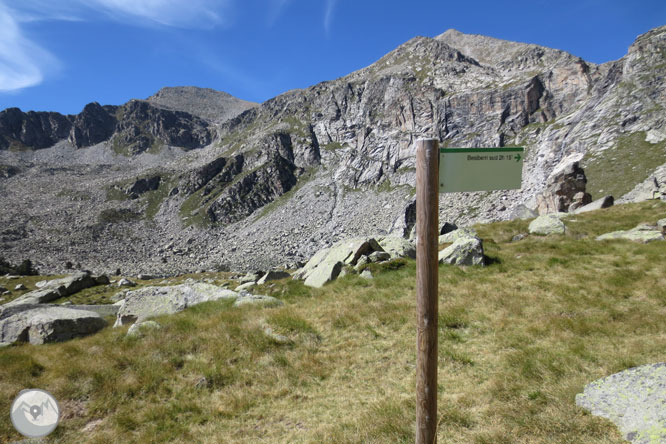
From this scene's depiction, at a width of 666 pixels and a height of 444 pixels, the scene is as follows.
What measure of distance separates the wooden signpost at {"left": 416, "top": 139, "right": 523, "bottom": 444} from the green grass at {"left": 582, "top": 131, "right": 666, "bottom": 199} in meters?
85.3

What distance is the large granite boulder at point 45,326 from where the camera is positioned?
1170 centimetres

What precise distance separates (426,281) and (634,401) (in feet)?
13.7

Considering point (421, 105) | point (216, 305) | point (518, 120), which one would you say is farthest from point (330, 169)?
point (216, 305)

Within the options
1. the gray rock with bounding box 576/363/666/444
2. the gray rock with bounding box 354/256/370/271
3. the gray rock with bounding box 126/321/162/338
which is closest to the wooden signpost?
the gray rock with bounding box 576/363/666/444

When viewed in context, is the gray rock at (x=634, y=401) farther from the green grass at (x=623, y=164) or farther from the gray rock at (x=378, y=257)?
the green grass at (x=623, y=164)

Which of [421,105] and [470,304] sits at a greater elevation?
[421,105]

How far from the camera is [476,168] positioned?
4145mm

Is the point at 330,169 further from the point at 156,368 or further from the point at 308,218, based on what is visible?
the point at 156,368

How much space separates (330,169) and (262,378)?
15514 cm

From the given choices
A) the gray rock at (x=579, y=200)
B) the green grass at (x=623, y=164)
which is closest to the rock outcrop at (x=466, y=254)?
the gray rock at (x=579, y=200)

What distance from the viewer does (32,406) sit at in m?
7.03

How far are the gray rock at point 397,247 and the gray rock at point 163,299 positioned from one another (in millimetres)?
10142

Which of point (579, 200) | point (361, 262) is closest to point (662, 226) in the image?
point (361, 262)

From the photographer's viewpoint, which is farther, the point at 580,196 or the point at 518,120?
the point at 518,120
